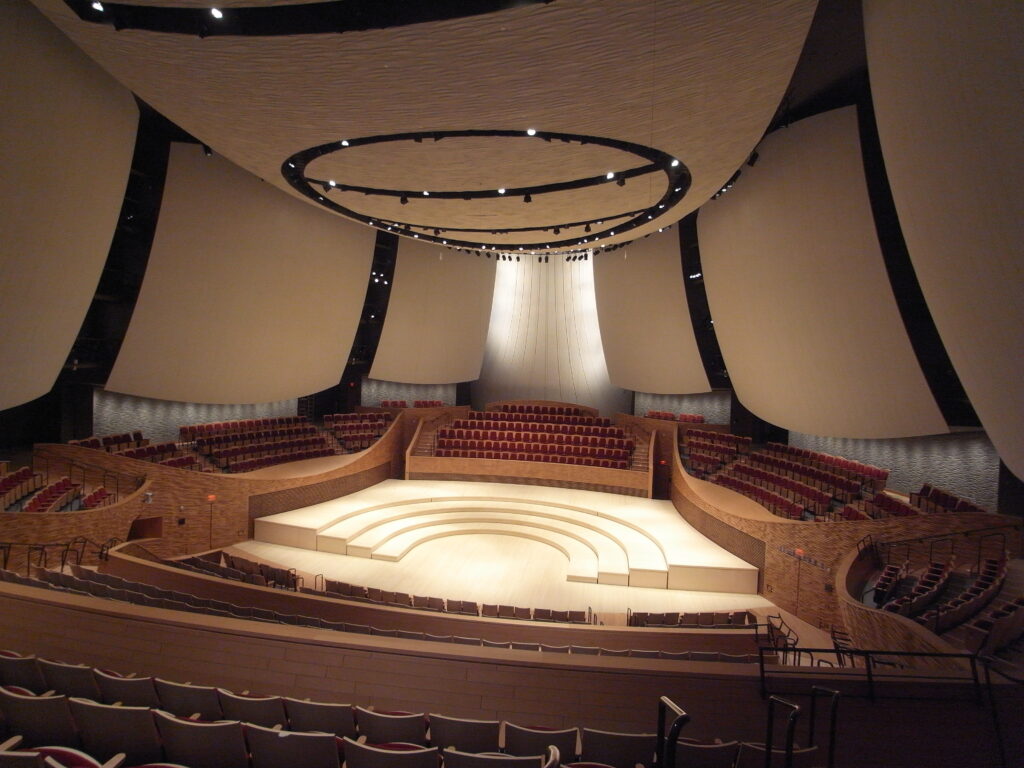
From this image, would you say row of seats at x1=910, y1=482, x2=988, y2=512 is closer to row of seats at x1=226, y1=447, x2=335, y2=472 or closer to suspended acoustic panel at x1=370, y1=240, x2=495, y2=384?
suspended acoustic panel at x1=370, y1=240, x2=495, y2=384

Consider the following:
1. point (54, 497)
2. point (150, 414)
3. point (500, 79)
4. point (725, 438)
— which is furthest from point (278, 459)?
point (725, 438)

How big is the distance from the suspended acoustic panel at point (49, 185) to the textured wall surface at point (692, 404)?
49.8 feet

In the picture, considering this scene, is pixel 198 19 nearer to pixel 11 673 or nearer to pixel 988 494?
pixel 11 673

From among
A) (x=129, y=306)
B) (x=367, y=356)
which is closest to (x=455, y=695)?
(x=129, y=306)

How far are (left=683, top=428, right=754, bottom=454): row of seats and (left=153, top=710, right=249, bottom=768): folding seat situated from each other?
1355 centimetres

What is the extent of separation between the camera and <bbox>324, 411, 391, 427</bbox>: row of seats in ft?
53.9

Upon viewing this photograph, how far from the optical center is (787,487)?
10.9m

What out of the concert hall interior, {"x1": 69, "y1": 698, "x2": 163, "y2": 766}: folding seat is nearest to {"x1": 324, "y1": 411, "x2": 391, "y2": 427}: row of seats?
the concert hall interior

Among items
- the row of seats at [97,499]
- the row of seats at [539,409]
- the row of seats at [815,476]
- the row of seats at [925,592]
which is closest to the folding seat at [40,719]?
the row of seats at [97,499]

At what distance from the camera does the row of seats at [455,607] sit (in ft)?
22.3

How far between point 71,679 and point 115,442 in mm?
10231

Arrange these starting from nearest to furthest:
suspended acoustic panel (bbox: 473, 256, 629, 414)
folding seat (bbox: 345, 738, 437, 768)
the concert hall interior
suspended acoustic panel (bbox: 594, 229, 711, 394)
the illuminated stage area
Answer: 1. folding seat (bbox: 345, 738, 437, 768)
2. the concert hall interior
3. the illuminated stage area
4. suspended acoustic panel (bbox: 594, 229, 711, 394)
5. suspended acoustic panel (bbox: 473, 256, 629, 414)

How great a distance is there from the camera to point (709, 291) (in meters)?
12.8

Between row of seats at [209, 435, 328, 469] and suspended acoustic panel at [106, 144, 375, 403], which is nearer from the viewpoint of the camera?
suspended acoustic panel at [106, 144, 375, 403]
